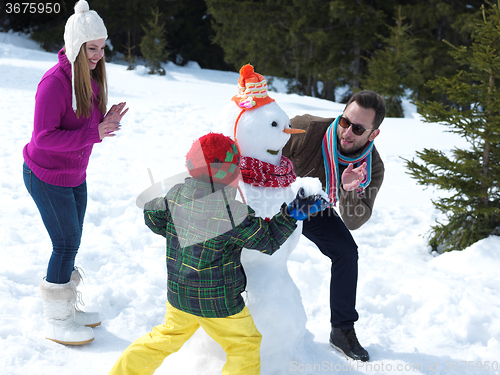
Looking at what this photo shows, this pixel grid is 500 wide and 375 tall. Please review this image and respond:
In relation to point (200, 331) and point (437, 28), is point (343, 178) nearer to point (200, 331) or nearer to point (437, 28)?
point (200, 331)

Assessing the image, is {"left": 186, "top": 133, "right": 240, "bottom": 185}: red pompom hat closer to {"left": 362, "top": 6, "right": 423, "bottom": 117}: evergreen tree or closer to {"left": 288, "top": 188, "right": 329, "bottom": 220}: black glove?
{"left": 288, "top": 188, "right": 329, "bottom": 220}: black glove

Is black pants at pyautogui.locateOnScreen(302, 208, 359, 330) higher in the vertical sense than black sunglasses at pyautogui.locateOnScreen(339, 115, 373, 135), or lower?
lower

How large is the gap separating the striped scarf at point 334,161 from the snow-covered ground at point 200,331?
0.83m

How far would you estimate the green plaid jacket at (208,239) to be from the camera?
1918 mm

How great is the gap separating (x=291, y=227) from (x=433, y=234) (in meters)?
3.07

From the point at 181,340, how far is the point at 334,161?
4.70ft

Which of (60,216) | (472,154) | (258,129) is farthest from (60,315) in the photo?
(472,154)

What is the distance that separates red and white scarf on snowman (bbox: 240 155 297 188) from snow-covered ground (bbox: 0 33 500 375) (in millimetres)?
337

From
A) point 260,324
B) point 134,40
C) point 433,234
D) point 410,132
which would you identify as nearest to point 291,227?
point 260,324

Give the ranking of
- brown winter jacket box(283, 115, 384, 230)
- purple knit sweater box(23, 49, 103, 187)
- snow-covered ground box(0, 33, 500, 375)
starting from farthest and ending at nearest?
brown winter jacket box(283, 115, 384, 230) < snow-covered ground box(0, 33, 500, 375) < purple knit sweater box(23, 49, 103, 187)

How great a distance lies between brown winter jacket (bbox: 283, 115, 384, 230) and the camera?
2955 millimetres

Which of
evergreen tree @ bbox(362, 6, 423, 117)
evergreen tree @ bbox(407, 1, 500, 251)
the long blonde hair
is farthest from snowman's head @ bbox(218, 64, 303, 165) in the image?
evergreen tree @ bbox(362, 6, 423, 117)

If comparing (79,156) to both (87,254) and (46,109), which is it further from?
(87,254)

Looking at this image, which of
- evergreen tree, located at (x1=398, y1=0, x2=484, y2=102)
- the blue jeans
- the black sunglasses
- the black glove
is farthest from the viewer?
evergreen tree, located at (x1=398, y1=0, x2=484, y2=102)
